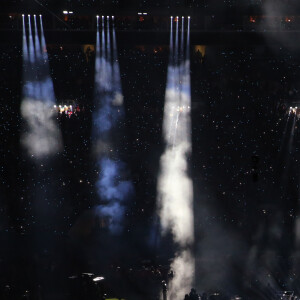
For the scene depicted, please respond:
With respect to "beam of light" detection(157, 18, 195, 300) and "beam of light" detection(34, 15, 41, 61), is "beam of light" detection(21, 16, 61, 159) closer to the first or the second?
"beam of light" detection(34, 15, 41, 61)

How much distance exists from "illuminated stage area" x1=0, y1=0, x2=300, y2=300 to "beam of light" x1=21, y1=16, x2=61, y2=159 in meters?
0.03

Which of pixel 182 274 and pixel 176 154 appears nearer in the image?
pixel 182 274

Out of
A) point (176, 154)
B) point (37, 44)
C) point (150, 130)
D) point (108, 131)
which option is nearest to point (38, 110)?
point (37, 44)

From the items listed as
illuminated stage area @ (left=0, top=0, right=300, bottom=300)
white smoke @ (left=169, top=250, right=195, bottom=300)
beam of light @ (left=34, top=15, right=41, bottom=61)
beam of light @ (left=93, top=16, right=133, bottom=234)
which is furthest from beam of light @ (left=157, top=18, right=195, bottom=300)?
beam of light @ (left=34, top=15, right=41, bottom=61)

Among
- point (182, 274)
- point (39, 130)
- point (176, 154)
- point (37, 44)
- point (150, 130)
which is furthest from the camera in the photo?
point (176, 154)

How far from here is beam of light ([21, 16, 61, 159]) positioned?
1362cm

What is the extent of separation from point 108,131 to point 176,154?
221 cm

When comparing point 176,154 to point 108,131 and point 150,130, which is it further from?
point 108,131

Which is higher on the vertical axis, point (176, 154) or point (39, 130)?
point (39, 130)

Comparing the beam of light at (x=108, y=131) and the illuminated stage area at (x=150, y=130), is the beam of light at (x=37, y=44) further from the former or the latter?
the beam of light at (x=108, y=131)

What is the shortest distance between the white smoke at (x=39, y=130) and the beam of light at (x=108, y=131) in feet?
3.97

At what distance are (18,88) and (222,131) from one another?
5954 millimetres

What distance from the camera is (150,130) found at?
1402cm

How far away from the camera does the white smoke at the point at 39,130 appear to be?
44.6 feet
